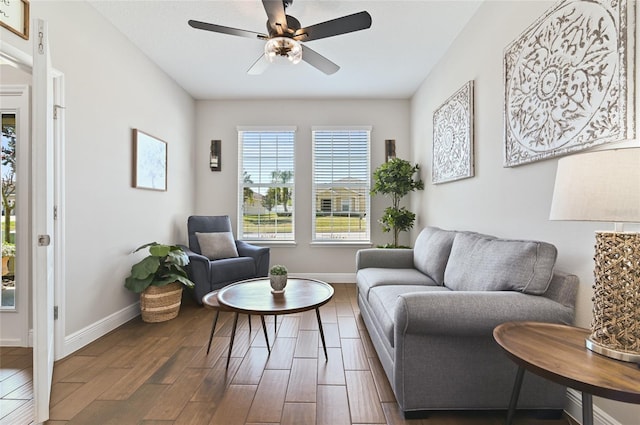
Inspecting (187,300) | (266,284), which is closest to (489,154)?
(266,284)

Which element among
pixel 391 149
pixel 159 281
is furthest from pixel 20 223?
pixel 391 149

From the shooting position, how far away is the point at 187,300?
3713mm

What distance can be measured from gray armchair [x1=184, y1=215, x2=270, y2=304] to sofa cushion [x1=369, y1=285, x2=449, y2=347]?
1.90m

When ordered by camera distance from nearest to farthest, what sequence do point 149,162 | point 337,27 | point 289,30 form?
point 337,27, point 289,30, point 149,162

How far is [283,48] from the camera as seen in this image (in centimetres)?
231

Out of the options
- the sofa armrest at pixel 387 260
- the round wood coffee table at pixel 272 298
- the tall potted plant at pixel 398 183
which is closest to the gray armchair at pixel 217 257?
the round wood coffee table at pixel 272 298

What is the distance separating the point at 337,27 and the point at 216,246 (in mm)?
2856

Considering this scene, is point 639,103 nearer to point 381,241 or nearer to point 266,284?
point 266,284

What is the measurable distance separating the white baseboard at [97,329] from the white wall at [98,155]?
0.03 feet

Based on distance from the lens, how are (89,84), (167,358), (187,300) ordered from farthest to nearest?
(187,300) < (89,84) < (167,358)

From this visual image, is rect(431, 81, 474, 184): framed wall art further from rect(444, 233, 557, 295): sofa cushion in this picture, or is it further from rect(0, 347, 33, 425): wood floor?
rect(0, 347, 33, 425): wood floor

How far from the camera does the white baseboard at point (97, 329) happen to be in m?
2.34

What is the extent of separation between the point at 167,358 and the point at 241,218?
2603 millimetres

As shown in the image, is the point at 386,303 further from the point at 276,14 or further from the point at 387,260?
the point at 276,14
